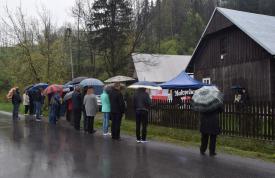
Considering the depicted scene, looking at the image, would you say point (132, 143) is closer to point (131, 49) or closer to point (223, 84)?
point (223, 84)

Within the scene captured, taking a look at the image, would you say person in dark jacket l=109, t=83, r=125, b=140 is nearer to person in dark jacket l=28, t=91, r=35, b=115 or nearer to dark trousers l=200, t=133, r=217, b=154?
dark trousers l=200, t=133, r=217, b=154

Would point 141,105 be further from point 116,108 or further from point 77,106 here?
point 77,106

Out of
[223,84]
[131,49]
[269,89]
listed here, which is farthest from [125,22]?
[269,89]

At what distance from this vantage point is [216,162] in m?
8.91

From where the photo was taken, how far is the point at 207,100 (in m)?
9.67

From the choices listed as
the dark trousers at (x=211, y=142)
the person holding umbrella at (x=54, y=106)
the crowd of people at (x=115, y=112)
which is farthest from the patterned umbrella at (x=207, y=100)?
the person holding umbrella at (x=54, y=106)

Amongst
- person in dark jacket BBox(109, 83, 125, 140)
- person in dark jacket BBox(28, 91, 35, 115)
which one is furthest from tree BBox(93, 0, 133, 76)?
person in dark jacket BBox(109, 83, 125, 140)

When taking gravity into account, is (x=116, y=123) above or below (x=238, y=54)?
below

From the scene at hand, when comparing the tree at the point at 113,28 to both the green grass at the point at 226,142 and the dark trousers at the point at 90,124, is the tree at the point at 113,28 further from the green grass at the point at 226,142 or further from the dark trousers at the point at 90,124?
the dark trousers at the point at 90,124

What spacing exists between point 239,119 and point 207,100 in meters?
3.99

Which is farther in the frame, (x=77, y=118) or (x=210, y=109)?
(x=77, y=118)

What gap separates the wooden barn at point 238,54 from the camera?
23.2m

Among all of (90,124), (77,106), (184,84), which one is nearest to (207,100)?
(90,124)

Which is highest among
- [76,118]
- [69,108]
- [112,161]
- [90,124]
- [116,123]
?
[69,108]
